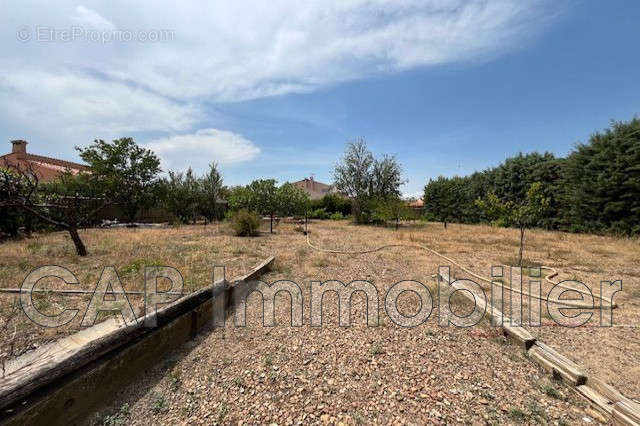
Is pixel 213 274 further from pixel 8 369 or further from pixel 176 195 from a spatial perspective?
pixel 176 195

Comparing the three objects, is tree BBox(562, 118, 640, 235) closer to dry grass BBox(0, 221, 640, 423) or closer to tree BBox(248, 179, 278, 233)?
dry grass BBox(0, 221, 640, 423)

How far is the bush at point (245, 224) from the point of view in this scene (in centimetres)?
1160

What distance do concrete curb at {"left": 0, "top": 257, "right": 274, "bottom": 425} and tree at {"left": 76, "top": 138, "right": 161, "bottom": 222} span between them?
1601 centimetres

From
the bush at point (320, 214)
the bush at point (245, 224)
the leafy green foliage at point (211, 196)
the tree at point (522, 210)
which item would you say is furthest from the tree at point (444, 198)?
the leafy green foliage at point (211, 196)

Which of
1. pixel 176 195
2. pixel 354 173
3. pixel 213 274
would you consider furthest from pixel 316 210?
pixel 213 274

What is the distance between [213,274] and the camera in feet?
16.8

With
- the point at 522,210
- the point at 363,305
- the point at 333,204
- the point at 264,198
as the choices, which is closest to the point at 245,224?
the point at 264,198

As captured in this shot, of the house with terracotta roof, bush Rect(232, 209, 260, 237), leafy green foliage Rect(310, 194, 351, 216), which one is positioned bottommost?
bush Rect(232, 209, 260, 237)

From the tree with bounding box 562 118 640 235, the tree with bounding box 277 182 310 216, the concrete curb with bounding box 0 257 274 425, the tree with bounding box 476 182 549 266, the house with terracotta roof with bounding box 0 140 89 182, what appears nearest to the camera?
the concrete curb with bounding box 0 257 274 425

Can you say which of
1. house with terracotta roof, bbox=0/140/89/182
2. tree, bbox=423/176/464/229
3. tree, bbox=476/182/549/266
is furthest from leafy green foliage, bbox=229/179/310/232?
tree, bbox=423/176/464/229

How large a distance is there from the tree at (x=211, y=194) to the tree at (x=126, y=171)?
118 inches

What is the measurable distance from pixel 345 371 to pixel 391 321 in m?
1.20

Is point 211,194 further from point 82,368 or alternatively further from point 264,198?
point 82,368

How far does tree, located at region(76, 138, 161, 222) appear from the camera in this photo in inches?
636
